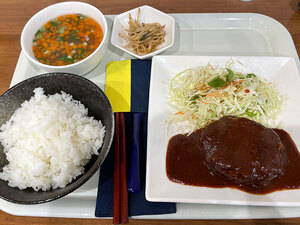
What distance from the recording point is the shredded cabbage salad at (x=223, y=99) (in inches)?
78.5

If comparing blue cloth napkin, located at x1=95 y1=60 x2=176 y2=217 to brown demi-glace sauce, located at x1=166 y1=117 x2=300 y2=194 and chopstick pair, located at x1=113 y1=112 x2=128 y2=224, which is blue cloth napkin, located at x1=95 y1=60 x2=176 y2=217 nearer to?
Result: chopstick pair, located at x1=113 y1=112 x2=128 y2=224

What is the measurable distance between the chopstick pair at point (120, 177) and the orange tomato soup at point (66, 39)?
0.79 metres

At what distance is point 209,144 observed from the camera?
1.69m

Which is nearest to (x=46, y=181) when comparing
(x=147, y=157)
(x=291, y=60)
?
(x=147, y=157)

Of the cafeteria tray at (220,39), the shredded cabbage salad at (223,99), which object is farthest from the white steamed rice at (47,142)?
the shredded cabbage salad at (223,99)

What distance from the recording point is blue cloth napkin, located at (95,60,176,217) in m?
1.63

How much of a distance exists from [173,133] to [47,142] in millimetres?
945

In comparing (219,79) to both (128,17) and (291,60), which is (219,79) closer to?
(291,60)

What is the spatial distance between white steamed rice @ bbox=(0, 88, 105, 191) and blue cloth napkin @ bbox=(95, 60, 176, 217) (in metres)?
0.20

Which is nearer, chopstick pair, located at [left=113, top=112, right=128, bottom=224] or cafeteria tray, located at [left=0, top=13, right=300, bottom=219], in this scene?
chopstick pair, located at [left=113, top=112, right=128, bottom=224]

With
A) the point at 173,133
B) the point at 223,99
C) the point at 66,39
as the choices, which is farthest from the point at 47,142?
the point at 223,99

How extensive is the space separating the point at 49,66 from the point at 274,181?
77.1 inches

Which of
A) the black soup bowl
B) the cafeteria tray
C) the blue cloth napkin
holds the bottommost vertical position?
the blue cloth napkin

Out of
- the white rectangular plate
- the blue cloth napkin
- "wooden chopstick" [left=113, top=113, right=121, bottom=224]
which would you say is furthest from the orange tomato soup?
"wooden chopstick" [left=113, top=113, right=121, bottom=224]
